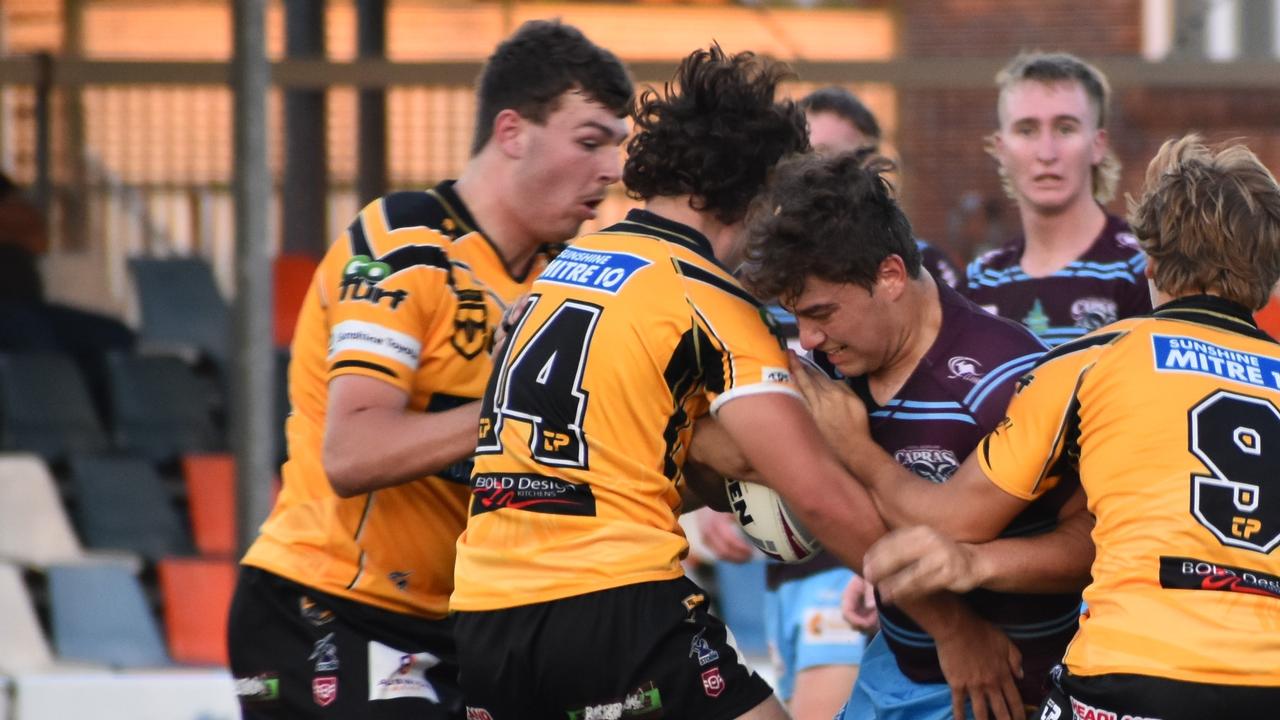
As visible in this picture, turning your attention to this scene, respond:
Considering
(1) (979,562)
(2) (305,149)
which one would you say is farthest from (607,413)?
(2) (305,149)

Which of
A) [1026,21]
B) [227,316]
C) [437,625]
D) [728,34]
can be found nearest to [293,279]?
[227,316]

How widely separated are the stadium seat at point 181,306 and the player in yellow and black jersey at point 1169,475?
7757 millimetres

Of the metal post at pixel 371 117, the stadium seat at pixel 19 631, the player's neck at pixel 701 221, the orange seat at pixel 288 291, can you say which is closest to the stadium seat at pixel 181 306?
the orange seat at pixel 288 291

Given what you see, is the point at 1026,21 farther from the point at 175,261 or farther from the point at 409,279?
the point at 409,279

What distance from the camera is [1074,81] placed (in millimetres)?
4609

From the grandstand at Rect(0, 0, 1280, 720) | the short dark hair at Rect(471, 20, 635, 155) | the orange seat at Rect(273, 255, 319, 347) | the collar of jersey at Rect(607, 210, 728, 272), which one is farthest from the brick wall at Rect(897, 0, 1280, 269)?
the collar of jersey at Rect(607, 210, 728, 272)

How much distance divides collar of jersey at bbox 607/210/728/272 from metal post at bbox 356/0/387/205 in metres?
8.08

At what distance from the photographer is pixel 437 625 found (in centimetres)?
371

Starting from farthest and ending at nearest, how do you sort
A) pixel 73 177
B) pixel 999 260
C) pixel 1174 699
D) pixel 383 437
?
pixel 73 177
pixel 999 260
pixel 383 437
pixel 1174 699

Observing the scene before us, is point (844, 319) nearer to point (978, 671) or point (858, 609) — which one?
point (978, 671)

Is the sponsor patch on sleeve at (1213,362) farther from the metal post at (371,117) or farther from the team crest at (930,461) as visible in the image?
the metal post at (371,117)

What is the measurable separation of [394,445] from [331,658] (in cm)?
56

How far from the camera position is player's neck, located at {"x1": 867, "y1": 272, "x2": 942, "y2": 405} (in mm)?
3143

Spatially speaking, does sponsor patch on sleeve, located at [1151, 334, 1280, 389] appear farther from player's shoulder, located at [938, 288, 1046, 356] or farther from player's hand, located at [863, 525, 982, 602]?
player's hand, located at [863, 525, 982, 602]
